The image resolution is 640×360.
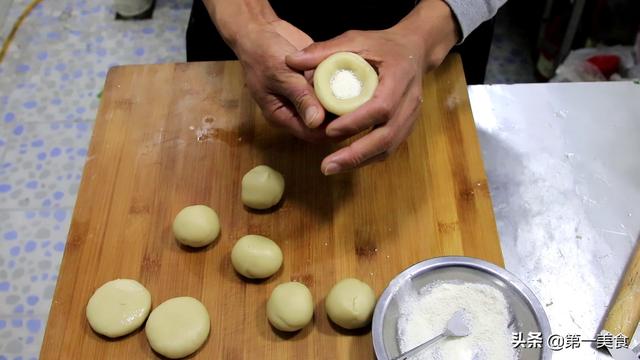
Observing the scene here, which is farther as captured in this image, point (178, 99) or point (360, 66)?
point (178, 99)

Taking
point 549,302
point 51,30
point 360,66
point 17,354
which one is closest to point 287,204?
point 360,66

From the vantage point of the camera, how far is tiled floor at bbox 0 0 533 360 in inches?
74.1

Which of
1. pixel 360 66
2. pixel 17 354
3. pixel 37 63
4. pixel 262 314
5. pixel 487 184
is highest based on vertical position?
pixel 360 66

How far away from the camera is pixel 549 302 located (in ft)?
3.63

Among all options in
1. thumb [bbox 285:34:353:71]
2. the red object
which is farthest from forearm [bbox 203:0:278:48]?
the red object

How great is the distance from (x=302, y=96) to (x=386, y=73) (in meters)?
0.15

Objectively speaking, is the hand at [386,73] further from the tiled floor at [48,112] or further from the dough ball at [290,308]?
the tiled floor at [48,112]

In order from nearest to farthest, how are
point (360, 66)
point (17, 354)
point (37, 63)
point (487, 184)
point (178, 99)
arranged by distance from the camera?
point (360, 66)
point (487, 184)
point (178, 99)
point (17, 354)
point (37, 63)

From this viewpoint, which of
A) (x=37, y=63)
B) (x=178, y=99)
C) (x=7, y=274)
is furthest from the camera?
(x=37, y=63)

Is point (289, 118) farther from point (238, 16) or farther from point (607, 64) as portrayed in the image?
point (607, 64)

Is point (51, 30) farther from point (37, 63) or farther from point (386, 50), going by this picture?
point (386, 50)

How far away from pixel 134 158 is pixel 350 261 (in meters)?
0.51

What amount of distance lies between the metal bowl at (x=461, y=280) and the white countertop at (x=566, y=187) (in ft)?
0.53

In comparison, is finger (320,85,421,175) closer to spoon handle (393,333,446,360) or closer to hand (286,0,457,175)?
hand (286,0,457,175)
